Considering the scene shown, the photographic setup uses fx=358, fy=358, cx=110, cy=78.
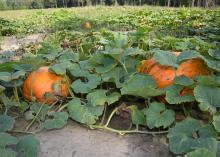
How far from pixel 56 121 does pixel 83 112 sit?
165mm

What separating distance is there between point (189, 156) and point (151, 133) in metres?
0.57

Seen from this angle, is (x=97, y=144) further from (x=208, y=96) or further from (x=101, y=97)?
(x=208, y=96)

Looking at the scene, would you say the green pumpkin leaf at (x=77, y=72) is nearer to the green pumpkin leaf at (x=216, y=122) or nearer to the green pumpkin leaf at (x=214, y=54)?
the green pumpkin leaf at (x=214, y=54)

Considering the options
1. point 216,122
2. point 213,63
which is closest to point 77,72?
point 213,63

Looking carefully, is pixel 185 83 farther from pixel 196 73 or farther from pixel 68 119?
pixel 68 119

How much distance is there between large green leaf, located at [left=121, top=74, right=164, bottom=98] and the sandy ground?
24cm

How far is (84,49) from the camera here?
3291mm

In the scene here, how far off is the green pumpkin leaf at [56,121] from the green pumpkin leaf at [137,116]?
0.39m

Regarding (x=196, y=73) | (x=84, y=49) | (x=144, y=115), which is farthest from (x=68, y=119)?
(x=84, y=49)

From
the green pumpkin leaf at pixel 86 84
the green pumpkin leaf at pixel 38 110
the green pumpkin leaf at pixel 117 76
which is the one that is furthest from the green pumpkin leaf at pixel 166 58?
the green pumpkin leaf at pixel 38 110

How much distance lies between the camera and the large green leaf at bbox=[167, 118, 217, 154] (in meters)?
1.68

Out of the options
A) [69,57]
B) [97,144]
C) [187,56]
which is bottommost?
[97,144]

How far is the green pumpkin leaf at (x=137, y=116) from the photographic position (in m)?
2.03

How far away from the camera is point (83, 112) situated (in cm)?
210
